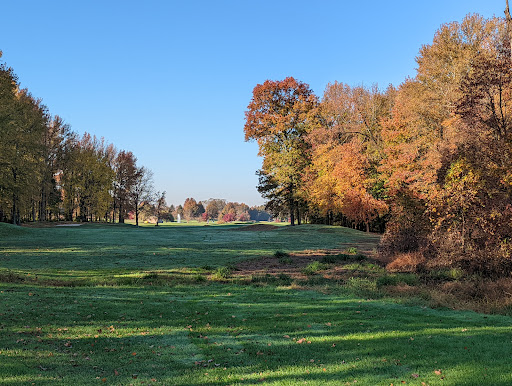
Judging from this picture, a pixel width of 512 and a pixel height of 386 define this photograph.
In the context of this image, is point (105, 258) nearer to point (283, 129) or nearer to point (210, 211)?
point (283, 129)

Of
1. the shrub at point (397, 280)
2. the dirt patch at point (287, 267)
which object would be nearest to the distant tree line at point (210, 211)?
the dirt patch at point (287, 267)

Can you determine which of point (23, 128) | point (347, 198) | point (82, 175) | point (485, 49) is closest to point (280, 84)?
point (347, 198)

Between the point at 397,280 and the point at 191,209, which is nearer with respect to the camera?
the point at 397,280

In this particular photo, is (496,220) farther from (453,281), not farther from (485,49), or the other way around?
(485,49)

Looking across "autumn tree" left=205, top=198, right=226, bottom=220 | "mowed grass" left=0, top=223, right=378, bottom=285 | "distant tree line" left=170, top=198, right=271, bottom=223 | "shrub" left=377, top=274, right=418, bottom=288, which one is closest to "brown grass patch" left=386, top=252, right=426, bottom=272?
"shrub" left=377, top=274, right=418, bottom=288

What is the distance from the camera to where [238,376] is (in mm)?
5668

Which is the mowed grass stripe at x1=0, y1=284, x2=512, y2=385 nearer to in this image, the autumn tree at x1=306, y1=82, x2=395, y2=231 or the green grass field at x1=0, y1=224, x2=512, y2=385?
the green grass field at x1=0, y1=224, x2=512, y2=385

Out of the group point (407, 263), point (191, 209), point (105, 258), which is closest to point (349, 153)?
point (407, 263)

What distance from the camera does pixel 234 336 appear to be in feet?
25.6

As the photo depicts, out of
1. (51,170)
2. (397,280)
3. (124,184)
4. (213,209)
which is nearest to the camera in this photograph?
(397,280)

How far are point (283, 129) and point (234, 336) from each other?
132ft

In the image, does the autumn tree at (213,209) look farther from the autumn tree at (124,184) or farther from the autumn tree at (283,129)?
the autumn tree at (283,129)

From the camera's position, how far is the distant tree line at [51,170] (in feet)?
112

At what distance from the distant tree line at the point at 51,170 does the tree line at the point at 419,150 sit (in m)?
26.1
